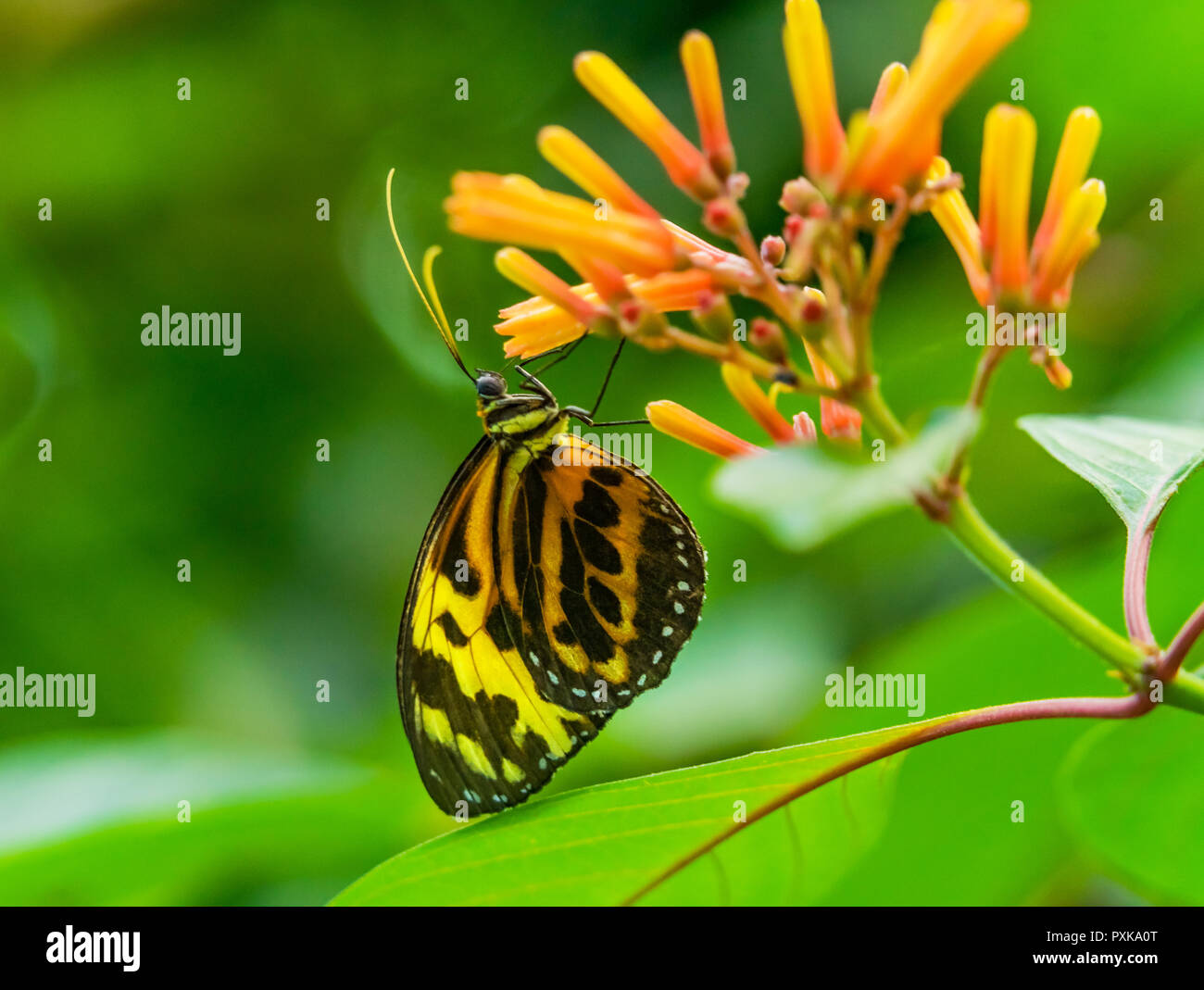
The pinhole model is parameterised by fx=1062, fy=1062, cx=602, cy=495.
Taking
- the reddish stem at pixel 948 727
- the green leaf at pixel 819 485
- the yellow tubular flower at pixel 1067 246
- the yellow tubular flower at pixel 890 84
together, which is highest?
the yellow tubular flower at pixel 890 84

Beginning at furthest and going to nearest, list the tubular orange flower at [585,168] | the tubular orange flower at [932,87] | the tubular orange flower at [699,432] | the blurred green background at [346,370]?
the blurred green background at [346,370] < the tubular orange flower at [699,432] < the tubular orange flower at [585,168] < the tubular orange flower at [932,87]

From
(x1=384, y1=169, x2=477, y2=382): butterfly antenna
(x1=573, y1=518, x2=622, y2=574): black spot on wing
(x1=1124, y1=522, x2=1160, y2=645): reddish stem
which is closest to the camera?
(x1=1124, y1=522, x2=1160, y2=645): reddish stem

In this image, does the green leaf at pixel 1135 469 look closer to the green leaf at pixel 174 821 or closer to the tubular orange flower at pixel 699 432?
the tubular orange flower at pixel 699 432

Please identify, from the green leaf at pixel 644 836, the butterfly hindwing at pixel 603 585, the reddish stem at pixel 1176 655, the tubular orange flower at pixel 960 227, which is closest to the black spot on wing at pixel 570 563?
the butterfly hindwing at pixel 603 585

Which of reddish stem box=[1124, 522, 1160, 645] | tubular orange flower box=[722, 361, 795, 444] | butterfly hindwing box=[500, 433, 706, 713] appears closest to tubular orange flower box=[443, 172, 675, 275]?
tubular orange flower box=[722, 361, 795, 444]

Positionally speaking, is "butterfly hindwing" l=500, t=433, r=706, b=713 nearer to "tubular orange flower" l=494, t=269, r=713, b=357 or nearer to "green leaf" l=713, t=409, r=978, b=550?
"tubular orange flower" l=494, t=269, r=713, b=357

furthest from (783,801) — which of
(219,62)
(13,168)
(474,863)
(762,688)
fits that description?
(13,168)

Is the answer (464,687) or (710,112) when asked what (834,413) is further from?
(464,687)

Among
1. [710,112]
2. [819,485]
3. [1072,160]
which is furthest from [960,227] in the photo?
[819,485]
